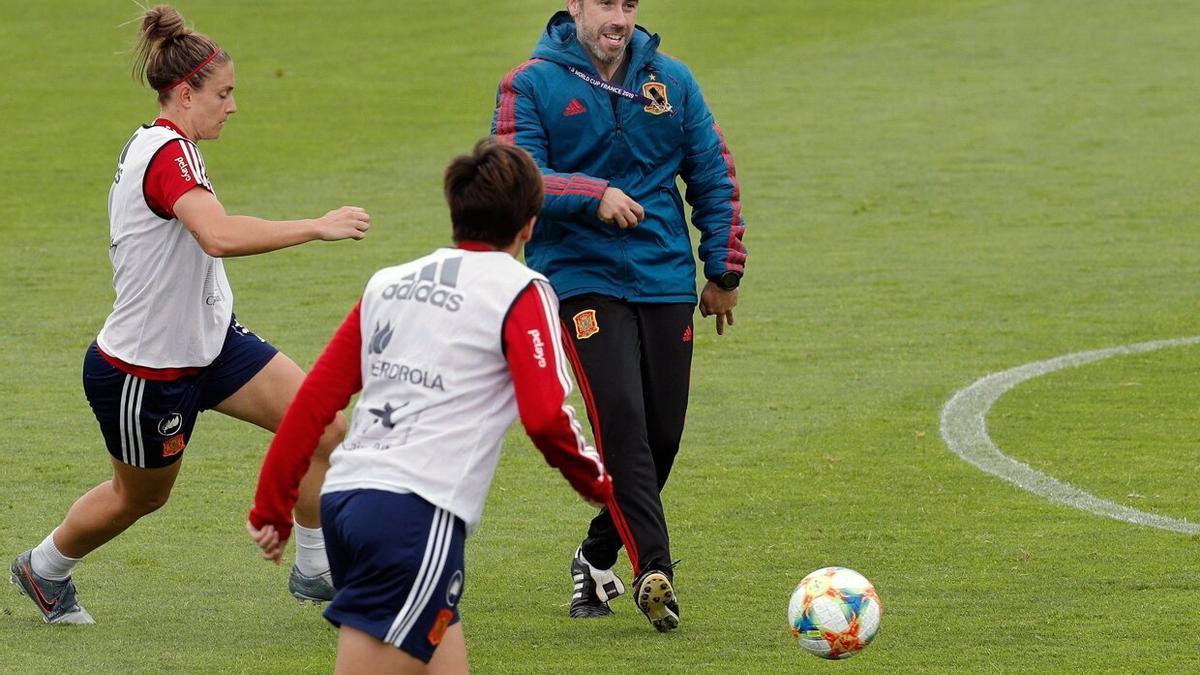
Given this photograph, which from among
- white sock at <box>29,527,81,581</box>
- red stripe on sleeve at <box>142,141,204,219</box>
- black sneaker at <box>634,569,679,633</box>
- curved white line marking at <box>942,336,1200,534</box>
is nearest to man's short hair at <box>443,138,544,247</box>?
red stripe on sleeve at <box>142,141,204,219</box>

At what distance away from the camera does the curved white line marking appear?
783 cm

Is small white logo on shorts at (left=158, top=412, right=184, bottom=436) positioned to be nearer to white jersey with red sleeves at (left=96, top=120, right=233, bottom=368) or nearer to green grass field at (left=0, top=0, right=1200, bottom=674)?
white jersey with red sleeves at (left=96, top=120, right=233, bottom=368)

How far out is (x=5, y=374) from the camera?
10773 millimetres

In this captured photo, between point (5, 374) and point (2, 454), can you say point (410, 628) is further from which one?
point (5, 374)

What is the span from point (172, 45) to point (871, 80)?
55.5 ft

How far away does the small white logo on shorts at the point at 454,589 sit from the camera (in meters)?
4.49

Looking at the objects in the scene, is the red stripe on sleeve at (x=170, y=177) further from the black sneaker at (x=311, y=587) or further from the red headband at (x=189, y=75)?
the black sneaker at (x=311, y=587)

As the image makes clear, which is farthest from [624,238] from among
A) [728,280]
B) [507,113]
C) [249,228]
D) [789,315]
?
[789,315]

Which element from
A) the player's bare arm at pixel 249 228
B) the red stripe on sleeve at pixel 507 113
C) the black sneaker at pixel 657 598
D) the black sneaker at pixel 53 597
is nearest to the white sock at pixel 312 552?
the black sneaker at pixel 53 597

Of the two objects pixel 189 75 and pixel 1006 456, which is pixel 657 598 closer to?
pixel 189 75

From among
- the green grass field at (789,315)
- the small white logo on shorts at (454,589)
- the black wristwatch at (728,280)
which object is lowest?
the green grass field at (789,315)

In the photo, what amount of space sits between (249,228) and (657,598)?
5.84 ft

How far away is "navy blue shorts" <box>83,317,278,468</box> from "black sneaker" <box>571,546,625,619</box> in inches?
52.5

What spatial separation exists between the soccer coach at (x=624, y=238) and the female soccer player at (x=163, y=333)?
917 mm
